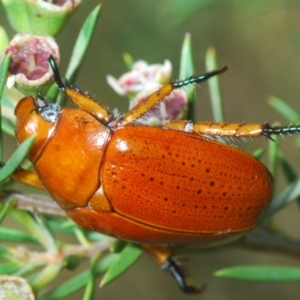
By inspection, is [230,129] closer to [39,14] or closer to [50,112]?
[50,112]

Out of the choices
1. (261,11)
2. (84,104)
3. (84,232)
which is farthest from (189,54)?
(261,11)

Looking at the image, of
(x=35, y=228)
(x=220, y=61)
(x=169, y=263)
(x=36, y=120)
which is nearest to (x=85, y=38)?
(x=36, y=120)

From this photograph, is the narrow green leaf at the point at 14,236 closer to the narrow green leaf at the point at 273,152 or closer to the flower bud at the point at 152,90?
the flower bud at the point at 152,90

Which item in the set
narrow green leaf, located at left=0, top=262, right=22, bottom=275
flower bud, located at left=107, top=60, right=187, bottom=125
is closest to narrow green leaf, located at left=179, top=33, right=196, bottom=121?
flower bud, located at left=107, top=60, right=187, bottom=125

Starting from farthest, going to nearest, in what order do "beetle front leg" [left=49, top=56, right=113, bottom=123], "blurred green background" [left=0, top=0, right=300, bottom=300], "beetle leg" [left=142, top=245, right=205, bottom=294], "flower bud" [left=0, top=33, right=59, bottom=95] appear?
"blurred green background" [left=0, top=0, right=300, bottom=300] → "beetle leg" [left=142, top=245, right=205, bottom=294] → "beetle front leg" [left=49, top=56, right=113, bottom=123] → "flower bud" [left=0, top=33, right=59, bottom=95]

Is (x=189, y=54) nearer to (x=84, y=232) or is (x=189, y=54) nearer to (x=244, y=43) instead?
A: (x=84, y=232)

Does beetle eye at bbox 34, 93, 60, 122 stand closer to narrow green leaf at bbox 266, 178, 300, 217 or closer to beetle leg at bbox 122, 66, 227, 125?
beetle leg at bbox 122, 66, 227, 125

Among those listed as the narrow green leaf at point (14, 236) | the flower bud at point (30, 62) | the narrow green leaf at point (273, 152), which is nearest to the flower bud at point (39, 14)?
the flower bud at point (30, 62)
